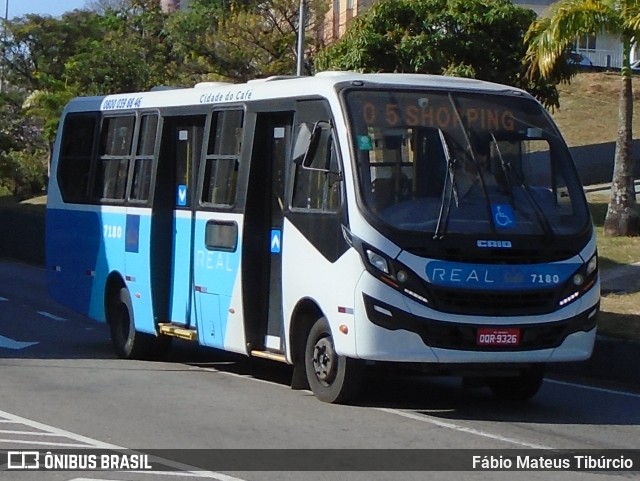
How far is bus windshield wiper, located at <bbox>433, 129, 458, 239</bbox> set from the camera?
34.0 ft

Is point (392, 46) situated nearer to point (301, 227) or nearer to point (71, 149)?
point (71, 149)

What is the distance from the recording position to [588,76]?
53.5m

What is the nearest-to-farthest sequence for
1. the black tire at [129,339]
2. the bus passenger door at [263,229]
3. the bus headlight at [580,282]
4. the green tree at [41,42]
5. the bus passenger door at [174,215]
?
the bus headlight at [580,282], the bus passenger door at [263,229], the bus passenger door at [174,215], the black tire at [129,339], the green tree at [41,42]

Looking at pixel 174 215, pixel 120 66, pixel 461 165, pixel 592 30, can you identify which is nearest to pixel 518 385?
pixel 461 165

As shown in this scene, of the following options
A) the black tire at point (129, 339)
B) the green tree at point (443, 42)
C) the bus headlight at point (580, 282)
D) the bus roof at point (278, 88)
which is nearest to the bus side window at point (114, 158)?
the bus roof at point (278, 88)

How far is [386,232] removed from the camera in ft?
33.7

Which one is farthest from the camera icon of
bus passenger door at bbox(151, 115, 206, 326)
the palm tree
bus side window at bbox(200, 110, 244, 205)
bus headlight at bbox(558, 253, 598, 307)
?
the palm tree

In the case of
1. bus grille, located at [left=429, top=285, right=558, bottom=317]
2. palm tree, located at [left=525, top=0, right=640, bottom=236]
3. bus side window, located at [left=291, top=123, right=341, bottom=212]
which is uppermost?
palm tree, located at [left=525, top=0, right=640, bottom=236]

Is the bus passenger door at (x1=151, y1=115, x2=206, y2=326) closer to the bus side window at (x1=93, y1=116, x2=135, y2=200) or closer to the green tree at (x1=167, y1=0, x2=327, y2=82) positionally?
the bus side window at (x1=93, y1=116, x2=135, y2=200)

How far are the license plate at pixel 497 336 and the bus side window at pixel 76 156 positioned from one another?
715 cm

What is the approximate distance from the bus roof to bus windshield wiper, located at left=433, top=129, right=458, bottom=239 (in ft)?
2.44

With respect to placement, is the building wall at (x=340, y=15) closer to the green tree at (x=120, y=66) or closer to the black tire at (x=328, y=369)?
the green tree at (x=120, y=66)

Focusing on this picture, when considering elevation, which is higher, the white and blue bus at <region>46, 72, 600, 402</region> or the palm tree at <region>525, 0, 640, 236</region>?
the palm tree at <region>525, 0, 640, 236</region>

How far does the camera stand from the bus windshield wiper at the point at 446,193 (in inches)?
408
